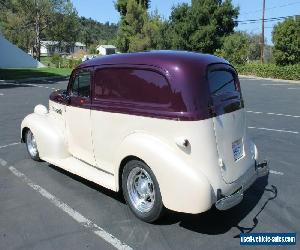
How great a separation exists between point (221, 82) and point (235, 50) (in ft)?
123

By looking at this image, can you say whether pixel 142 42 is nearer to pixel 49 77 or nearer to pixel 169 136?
pixel 49 77

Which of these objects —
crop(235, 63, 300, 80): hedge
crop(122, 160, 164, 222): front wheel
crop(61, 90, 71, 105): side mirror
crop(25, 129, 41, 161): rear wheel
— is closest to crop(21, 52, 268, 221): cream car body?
crop(122, 160, 164, 222): front wheel

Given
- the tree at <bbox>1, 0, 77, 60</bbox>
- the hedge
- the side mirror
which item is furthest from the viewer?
the tree at <bbox>1, 0, 77, 60</bbox>

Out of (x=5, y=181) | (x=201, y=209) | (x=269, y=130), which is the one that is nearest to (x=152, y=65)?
(x=201, y=209)

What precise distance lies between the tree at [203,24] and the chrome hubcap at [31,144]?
128 ft

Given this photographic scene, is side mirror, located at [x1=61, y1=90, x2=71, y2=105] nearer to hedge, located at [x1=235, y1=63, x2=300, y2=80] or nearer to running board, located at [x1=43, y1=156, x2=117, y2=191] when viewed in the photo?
running board, located at [x1=43, y1=156, x2=117, y2=191]

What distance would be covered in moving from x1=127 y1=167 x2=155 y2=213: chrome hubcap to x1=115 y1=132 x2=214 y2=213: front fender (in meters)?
0.29

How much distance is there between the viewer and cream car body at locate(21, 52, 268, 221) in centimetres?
463

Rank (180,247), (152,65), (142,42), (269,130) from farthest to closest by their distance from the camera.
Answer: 1. (142,42)
2. (269,130)
3. (152,65)
4. (180,247)

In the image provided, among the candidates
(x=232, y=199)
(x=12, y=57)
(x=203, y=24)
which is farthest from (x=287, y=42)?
(x=232, y=199)

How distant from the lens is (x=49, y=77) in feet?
96.9

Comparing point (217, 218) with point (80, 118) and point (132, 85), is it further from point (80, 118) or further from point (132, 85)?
point (80, 118)

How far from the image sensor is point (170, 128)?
15.6 feet

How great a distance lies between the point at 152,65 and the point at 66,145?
2.32 m
